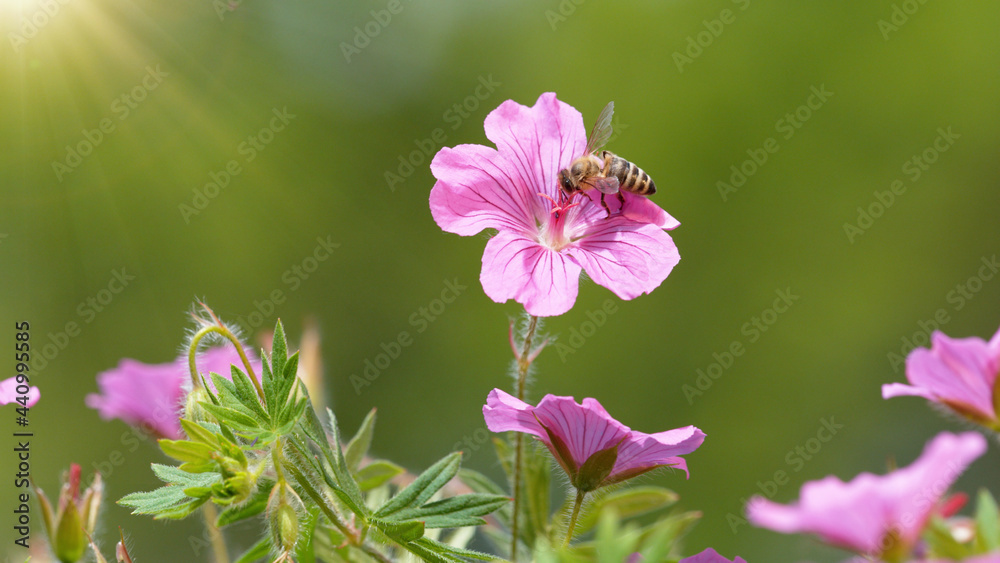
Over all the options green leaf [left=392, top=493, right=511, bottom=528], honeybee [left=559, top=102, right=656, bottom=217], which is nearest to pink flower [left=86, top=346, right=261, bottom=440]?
green leaf [left=392, top=493, right=511, bottom=528]

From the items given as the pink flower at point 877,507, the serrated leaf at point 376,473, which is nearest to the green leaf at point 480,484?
the serrated leaf at point 376,473

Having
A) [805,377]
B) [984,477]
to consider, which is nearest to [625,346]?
[805,377]

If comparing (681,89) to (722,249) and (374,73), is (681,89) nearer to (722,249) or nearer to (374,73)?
(722,249)

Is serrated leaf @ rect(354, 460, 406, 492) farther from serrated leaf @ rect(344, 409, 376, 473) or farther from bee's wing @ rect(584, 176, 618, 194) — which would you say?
bee's wing @ rect(584, 176, 618, 194)

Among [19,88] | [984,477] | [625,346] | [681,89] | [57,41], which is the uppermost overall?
[681,89]

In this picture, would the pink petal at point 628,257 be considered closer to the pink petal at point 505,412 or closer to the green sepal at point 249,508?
the pink petal at point 505,412

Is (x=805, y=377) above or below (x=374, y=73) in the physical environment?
above

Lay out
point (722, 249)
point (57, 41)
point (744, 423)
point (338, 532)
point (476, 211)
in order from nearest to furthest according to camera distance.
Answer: point (338, 532)
point (476, 211)
point (57, 41)
point (744, 423)
point (722, 249)

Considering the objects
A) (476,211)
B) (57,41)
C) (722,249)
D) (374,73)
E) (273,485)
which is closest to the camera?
(273,485)
